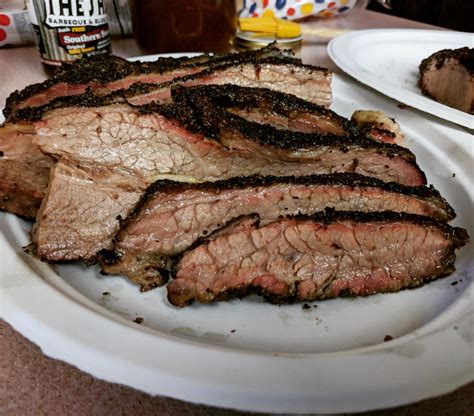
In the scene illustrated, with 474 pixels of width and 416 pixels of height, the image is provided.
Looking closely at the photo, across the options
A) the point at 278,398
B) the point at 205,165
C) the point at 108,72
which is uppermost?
the point at 108,72

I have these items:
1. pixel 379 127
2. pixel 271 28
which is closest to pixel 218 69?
pixel 379 127

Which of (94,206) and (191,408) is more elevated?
(94,206)

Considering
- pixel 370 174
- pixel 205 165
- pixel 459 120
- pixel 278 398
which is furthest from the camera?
pixel 459 120

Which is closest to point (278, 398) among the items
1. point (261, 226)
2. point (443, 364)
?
point (443, 364)

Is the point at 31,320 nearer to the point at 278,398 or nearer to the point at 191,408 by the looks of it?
the point at 191,408

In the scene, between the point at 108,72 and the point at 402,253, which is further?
the point at 108,72

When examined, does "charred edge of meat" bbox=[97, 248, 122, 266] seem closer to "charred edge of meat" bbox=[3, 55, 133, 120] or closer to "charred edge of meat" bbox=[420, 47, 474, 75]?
"charred edge of meat" bbox=[3, 55, 133, 120]
